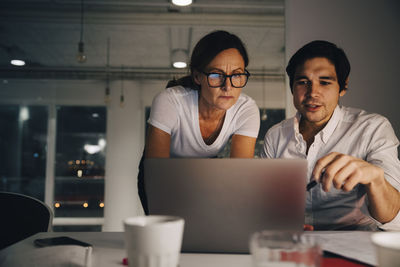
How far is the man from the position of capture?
4.75 feet

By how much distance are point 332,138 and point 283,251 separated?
1.30m

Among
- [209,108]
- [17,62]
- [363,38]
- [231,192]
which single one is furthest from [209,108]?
[17,62]

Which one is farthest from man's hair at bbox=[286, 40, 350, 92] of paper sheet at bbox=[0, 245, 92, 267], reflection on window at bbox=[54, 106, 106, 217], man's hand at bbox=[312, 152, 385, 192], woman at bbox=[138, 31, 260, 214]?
reflection on window at bbox=[54, 106, 106, 217]

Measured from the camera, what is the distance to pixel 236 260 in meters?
0.76

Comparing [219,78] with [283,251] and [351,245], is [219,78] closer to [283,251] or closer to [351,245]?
[351,245]

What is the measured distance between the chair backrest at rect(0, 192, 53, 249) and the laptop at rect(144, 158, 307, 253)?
951 millimetres

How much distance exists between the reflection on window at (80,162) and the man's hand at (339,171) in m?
6.74

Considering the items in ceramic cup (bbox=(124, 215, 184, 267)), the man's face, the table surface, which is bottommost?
the table surface

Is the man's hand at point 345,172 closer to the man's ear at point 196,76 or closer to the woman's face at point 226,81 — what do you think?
the woman's face at point 226,81

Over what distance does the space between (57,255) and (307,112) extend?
1339mm

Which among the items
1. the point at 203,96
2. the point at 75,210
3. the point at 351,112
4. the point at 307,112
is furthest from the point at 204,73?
the point at 75,210

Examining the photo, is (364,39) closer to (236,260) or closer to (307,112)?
(307,112)

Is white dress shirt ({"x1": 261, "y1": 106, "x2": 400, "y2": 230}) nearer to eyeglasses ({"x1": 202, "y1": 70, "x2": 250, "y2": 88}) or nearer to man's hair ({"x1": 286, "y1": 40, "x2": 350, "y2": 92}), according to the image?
man's hair ({"x1": 286, "y1": 40, "x2": 350, "y2": 92})

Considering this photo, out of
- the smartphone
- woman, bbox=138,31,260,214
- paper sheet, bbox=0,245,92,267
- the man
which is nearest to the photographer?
paper sheet, bbox=0,245,92,267
